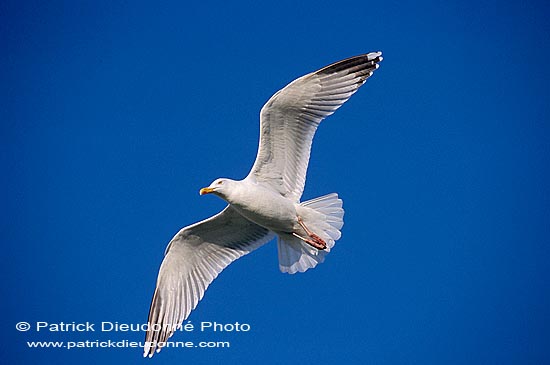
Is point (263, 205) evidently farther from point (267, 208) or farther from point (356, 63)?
point (356, 63)

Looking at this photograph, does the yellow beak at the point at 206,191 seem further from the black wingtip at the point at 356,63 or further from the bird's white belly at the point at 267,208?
the black wingtip at the point at 356,63

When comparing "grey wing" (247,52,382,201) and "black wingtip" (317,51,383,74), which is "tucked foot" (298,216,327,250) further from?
"black wingtip" (317,51,383,74)

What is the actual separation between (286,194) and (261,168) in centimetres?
44

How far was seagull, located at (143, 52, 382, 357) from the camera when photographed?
8.81 metres

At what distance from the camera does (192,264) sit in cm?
973

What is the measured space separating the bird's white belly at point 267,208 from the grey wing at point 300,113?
231 millimetres

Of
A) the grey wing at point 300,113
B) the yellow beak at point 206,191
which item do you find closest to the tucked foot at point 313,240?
the grey wing at point 300,113

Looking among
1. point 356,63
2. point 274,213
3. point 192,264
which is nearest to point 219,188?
point 274,213

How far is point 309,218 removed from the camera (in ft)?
29.9

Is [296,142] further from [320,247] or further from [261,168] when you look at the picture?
[320,247]

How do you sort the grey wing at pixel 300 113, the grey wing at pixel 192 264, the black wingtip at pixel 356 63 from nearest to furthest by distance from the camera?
the grey wing at pixel 300 113 < the black wingtip at pixel 356 63 < the grey wing at pixel 192 264

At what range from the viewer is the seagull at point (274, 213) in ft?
28.9

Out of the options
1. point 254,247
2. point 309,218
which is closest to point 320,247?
point 309,218

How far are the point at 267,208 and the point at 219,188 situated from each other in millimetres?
564
